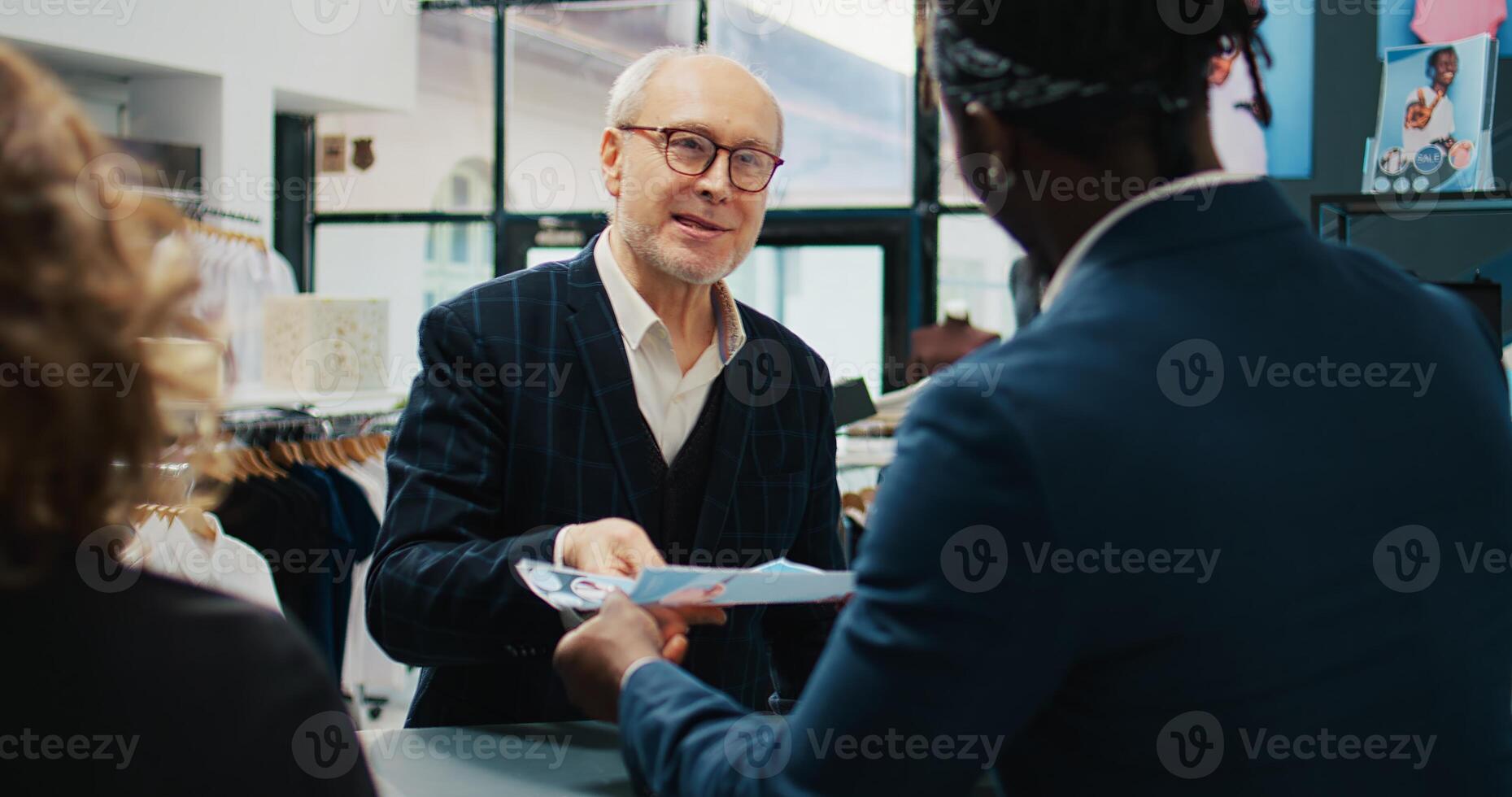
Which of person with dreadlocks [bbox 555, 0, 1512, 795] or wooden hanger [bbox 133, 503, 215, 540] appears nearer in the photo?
person with dreadlocks [bbox 555, 0, 1512, 795]

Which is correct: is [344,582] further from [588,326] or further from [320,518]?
[588,326]

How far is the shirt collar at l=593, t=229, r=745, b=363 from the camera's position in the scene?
182 centimetres

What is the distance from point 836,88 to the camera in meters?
6.05

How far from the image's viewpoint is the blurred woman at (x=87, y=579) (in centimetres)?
62

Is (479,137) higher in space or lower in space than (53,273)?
higher

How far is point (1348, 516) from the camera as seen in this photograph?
0.81 metres

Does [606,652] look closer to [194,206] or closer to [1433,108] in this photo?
[1433,108]

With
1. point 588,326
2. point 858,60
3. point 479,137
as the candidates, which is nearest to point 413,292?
point 479,137

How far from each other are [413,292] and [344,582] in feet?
12.2

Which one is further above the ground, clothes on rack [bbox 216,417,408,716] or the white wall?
the white wall

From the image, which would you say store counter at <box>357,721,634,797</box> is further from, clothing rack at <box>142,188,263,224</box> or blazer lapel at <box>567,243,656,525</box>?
clothing rack at <box>142,188,263,224</box>

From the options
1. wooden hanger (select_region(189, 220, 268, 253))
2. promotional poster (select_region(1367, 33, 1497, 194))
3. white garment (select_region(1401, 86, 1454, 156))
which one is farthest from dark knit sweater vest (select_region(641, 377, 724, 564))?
wooden hanger (select_region(189, 220, 268, 253))

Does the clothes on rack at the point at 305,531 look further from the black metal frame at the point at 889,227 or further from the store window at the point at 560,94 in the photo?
the store window at the point at 560,94

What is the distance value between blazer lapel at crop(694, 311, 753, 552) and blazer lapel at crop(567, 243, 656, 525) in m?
0.08
